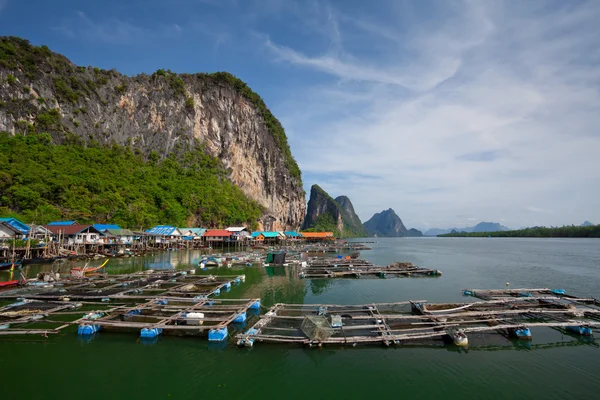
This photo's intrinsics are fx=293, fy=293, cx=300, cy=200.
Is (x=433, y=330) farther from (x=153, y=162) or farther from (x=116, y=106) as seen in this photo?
(x=116, y=106)

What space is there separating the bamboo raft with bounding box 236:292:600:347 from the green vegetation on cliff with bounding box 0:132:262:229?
47025 millimetres

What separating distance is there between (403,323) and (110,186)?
198 ft

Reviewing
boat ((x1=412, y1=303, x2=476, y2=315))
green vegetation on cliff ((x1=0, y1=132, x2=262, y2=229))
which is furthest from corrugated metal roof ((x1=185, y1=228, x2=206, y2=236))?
boat ((x1=412, y1=303, x2=476, y2=315))

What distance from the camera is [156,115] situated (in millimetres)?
79062

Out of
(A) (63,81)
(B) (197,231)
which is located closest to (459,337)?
(B) (197,231)

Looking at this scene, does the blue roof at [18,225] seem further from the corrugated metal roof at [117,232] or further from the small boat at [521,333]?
the small boat at [521,333]

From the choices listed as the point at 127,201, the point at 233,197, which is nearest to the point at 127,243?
the point at 127,201

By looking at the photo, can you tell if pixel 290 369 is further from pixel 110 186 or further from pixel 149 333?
pixel 110 186

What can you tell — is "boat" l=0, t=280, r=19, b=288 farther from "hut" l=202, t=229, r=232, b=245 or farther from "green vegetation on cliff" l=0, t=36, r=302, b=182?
"green vegetation on cliff" l=0, t=36, r=302, b=182

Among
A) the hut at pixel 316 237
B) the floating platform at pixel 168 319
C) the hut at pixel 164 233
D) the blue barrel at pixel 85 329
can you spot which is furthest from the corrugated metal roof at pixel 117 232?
the hut at pixel 316 237

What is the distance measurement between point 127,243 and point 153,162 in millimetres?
32038

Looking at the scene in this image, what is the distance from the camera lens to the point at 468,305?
53.4 feet

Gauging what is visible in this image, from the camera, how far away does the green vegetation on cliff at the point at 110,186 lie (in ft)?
147

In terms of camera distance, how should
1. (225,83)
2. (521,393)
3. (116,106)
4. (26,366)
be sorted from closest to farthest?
(521,393)
(26,366)
(116,106)
(225,83)
